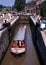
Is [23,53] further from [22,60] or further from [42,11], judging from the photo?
[42,11]

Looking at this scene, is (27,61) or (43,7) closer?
(27,61)

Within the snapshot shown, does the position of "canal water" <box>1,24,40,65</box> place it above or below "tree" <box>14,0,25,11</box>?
above

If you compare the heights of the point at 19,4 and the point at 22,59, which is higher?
the point at 22,59

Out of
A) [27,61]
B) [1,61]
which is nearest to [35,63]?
[27,61]

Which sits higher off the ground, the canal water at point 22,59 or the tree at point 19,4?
the canal water at point 22,59

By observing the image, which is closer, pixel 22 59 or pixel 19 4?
pixel 22 59

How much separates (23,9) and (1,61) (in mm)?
105935

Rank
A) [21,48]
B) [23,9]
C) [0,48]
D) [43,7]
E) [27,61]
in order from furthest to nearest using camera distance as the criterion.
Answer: [23,9] < [43,7] < [21,48] < [27,61] < [0,48]

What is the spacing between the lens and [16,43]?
22766 mm

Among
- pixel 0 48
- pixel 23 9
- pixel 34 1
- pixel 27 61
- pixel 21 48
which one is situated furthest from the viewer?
pixel 34 1

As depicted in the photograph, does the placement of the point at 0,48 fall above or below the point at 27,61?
→ above

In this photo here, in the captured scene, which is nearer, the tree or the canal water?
the canal water

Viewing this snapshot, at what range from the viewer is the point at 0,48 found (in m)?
18.7

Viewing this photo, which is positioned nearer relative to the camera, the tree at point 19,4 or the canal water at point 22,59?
the canal water at point 22,59
